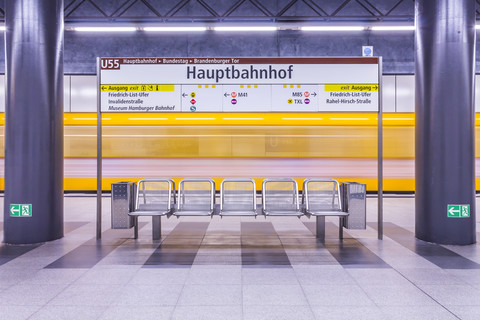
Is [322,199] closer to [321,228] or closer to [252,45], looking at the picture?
[321,228]

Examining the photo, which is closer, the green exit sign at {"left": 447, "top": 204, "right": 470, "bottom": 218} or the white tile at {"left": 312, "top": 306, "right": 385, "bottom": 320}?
the white tile at {"left": 312, "top": 306, "right": 385, "bottom": 320}

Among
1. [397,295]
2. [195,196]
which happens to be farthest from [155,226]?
[397,295]

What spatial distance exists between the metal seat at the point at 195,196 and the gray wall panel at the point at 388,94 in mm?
8048

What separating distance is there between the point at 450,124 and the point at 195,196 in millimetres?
4211

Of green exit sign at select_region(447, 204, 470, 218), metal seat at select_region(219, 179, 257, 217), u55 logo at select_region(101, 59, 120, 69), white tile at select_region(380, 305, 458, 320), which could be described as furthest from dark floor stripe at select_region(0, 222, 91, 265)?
green exit sign at select_region(447, 204, 470, 218)

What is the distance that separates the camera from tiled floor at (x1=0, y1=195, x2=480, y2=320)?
9.93 feet

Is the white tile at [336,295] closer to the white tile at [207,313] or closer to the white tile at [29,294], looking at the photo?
the white tile at [207,313]

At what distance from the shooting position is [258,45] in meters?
12.7

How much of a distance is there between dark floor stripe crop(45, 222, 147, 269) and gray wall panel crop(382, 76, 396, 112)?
9398mm

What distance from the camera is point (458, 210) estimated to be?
546 cm

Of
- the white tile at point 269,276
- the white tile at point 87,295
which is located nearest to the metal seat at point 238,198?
the white tile at point 269,276

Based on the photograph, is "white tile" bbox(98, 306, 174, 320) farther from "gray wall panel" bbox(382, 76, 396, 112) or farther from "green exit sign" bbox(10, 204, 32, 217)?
"gray wall panel" bbox(382, 76, 396, 112)

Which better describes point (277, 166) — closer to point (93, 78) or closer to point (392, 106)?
point (392, 106)

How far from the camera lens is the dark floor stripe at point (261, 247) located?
178 inches
